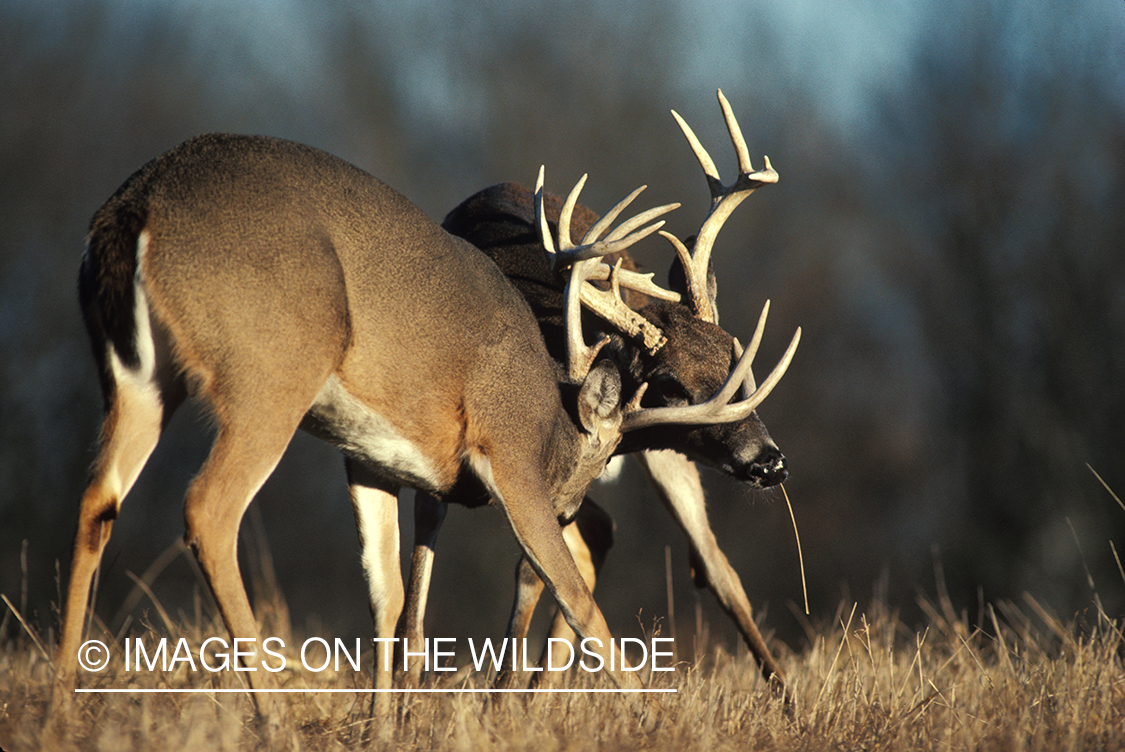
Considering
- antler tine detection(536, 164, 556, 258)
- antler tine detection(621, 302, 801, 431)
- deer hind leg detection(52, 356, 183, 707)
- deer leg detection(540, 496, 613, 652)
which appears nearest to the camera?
deer hind leg detection(52, 356, 183, 707)

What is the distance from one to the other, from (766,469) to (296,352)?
2.13 m

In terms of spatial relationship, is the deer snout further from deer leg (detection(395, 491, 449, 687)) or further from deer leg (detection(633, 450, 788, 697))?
deer leg (detection(395, 491, 449, 687))

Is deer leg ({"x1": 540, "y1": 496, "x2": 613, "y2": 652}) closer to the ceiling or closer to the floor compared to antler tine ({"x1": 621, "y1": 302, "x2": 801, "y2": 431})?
closer to the floor

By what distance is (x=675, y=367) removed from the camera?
4.55m

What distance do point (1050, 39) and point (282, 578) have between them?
13235 mm

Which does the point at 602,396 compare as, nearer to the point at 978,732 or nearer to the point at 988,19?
the point at 978,732

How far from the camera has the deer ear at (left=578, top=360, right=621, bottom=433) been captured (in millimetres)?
4184

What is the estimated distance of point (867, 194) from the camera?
1936cm

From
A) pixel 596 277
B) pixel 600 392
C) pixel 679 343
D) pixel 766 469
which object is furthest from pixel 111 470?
pixel 766 469

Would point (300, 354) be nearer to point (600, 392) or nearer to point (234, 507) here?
point (234, 507)

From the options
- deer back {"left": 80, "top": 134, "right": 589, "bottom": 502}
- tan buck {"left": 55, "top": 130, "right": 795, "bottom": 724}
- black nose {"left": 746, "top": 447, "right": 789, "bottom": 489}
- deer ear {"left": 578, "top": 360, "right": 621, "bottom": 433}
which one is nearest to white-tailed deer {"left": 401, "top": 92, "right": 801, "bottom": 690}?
black nose {"left": 746, "top": 447, "right": 789, "bottom": 489}

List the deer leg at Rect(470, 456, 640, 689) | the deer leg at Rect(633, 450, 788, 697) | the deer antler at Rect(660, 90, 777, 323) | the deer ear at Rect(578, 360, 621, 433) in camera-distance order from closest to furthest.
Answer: the deer leg at Rect(470, 456, 640, 689), the deer ear at Rect(578, 360, 621, 433), the deer antler at Rect(660, 90, 777, 323), the deer leg at Rect(633, 450, 788, 697)

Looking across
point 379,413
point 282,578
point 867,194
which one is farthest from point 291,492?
point 379,413

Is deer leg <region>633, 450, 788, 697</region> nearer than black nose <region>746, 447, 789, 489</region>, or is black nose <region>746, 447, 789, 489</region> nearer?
black nose <region>746, 447, 789, 489</region>
